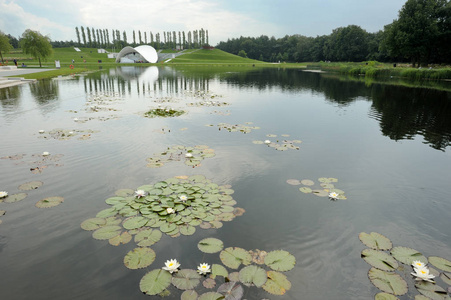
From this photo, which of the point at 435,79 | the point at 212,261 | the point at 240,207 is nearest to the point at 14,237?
the point at 212,261

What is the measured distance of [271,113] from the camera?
15.9 metres

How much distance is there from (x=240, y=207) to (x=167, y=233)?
5.93 feet

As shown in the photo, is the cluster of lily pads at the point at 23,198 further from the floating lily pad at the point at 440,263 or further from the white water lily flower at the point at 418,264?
the floating lily pad at the point at 440,263

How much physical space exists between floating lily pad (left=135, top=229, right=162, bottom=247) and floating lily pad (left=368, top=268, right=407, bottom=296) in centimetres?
374

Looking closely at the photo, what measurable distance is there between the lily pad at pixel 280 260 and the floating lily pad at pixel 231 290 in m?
0.71

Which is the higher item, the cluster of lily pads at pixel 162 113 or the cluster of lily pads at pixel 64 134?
the cluster of lily pads at pixel 162 113

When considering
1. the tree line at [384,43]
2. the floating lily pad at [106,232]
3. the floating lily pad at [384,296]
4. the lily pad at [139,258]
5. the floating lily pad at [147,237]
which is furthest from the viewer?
the tree line at [384,43]

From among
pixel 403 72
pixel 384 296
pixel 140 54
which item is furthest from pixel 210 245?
pixel 140 54

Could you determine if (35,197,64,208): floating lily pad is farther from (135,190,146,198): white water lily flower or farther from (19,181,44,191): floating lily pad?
(135,190,146,198): white water lily flower

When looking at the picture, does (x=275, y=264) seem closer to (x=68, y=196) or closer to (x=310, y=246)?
(x=310, y=246)

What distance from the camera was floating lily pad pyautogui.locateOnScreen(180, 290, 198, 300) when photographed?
11.6ft

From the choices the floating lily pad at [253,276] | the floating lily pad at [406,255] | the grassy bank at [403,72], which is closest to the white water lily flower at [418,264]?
the floating lily pad at [406,255]

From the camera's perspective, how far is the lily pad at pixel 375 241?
465 centimetres

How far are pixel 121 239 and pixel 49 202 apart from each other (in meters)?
2.55
